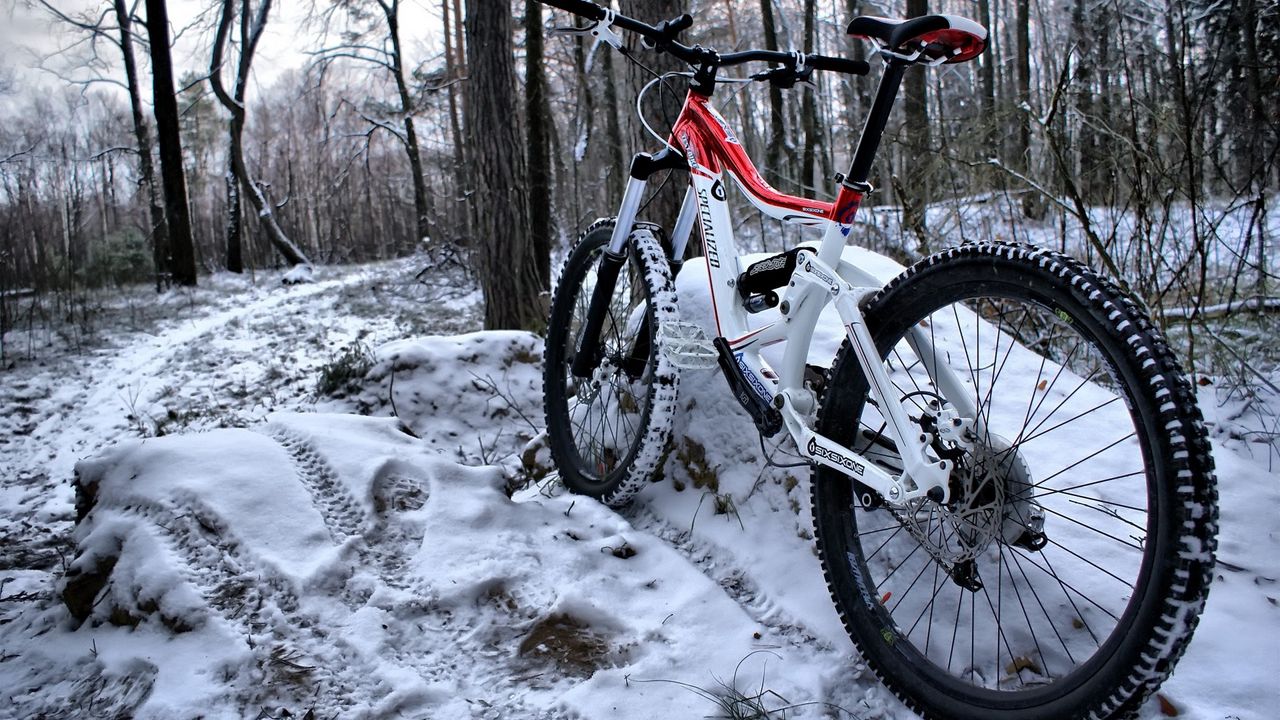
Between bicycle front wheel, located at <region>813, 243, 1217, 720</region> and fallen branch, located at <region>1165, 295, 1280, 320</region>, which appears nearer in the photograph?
bicycle front wheel, located at <region>813, 243, 1217, 720</region>

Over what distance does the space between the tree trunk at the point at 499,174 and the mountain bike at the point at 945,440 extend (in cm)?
308

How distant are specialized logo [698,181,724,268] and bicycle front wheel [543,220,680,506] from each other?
0.21 meters

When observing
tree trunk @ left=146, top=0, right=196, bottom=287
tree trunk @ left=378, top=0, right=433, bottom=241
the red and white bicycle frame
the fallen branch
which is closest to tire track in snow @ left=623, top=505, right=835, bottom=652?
the red and white bicycle frame

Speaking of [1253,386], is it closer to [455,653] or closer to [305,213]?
[455,653]

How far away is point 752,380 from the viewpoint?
7.07ft

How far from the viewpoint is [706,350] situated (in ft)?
7.93

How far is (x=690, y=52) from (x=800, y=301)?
0.95 metres

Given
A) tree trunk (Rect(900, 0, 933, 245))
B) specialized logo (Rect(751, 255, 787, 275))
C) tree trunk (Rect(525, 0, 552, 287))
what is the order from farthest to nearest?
tree trunk (Rect(525, 0, 552, 287)) → tree trunk (Rect(900, 0, 933, 245)) → specialized logo (Rect(751, 255, 787, 275))

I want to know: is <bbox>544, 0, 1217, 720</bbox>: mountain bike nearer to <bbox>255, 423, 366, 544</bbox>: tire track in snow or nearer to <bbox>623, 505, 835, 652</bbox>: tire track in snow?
<bbox>623, 505, 835, 652</bbox>: tire track in snow

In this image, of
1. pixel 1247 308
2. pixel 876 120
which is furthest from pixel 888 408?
pixel 1247 308

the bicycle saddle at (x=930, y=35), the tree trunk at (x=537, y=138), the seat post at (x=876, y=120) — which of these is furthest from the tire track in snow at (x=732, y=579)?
the tree trunk at (x=537, y=138)

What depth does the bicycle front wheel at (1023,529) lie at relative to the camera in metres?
1.24

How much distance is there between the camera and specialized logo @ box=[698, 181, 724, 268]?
2.31 meters

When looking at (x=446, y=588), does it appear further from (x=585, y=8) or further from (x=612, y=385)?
(x=585, y=8)
